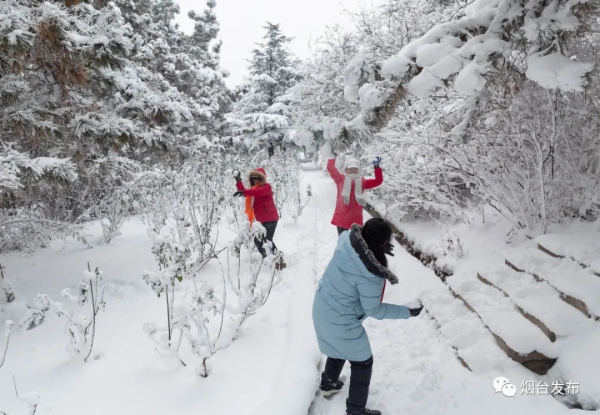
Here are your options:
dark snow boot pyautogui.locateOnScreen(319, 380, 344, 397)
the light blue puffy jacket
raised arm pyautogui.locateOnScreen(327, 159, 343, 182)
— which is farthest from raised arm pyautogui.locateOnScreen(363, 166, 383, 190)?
dark snow boot pyautogui.locateOnScreen(319, 380, 344, 397)

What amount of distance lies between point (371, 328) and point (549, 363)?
5.23 feet

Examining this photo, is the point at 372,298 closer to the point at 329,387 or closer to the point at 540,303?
the point at 329,387

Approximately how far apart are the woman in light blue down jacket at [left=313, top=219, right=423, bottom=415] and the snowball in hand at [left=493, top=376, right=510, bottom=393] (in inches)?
38.2

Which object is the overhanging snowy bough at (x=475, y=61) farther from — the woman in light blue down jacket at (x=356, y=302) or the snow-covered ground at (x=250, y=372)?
the snow-covered ground at (x=250, y=372)

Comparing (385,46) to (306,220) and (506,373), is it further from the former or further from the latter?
(506,373)

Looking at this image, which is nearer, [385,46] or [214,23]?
[385,46]

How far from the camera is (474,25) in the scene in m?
2.36

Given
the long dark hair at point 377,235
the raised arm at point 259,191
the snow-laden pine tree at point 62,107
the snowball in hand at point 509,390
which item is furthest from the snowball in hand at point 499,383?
the snow-laden pine tree at point 62,107

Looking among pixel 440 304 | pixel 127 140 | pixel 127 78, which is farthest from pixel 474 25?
pixel 127 78

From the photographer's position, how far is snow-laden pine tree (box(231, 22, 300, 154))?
22.0 m

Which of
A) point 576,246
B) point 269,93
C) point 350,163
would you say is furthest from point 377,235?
point 269,93

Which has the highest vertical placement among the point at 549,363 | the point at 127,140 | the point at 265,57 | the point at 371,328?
the point at 265,57

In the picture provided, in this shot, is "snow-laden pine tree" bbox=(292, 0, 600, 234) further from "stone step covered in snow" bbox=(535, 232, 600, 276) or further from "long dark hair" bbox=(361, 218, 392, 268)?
"long dark hair" bbox=(361, 218, 392, 268)

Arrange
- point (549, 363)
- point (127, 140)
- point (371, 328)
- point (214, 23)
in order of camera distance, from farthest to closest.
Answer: point (214, 23), point (127, 140), point (371, 328), point (549, 363)
